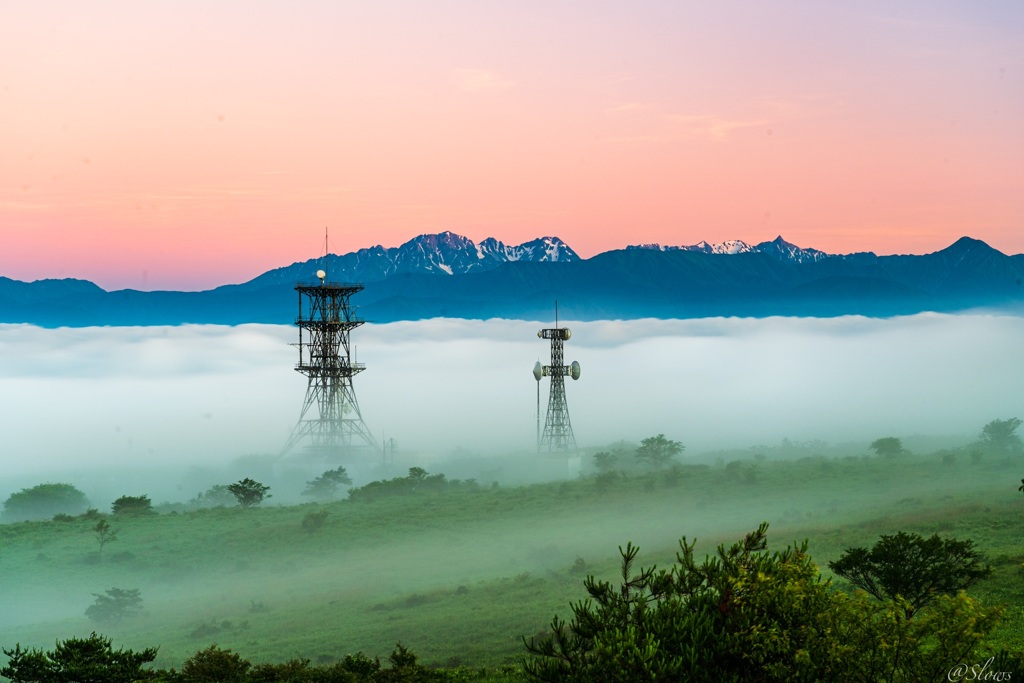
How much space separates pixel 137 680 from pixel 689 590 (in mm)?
22591

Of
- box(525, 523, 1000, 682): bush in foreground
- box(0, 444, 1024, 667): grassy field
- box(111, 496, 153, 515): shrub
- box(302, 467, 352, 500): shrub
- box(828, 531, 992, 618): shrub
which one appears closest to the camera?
box(525, 523, 1000, 682): bush in foreground

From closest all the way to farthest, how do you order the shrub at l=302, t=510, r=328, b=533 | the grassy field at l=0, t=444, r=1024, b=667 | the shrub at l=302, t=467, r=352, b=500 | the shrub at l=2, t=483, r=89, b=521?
the grassy field at l=0, t=444, r=1024, b=667 → the shrub at l=302, t=510, r=328, b=533 → the shrub at l=302, t=467, r=352, b=500 → the shrub at l=2, t=483, r=89, b=521

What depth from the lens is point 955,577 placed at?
166ft

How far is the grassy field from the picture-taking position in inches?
2724

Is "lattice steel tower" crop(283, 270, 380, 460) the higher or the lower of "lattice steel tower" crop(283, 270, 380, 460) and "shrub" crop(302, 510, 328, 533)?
the higher

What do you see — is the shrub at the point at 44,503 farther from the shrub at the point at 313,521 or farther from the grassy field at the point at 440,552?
the shrub at the point at 313,521

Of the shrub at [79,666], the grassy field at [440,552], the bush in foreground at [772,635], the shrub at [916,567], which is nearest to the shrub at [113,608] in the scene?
the grassy field at [440,552]

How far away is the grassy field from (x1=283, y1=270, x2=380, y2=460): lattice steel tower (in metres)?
16.0

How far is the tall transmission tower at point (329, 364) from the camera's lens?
142m

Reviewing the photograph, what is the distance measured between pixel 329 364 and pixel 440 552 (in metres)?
46.6

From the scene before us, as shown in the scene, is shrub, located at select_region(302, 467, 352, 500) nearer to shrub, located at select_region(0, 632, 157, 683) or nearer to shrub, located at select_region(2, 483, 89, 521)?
shrub, located at select_region(2, 483, 89, 521)

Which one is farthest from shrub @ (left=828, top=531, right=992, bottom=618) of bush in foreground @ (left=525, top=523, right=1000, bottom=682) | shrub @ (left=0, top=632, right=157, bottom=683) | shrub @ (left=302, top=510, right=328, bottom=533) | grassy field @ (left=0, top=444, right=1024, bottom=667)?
shrub @ (left=302, top=510, right=328, bottom=533)

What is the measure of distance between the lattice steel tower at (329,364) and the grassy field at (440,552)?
1597 centimetres

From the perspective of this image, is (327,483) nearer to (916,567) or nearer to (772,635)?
(916,567)
